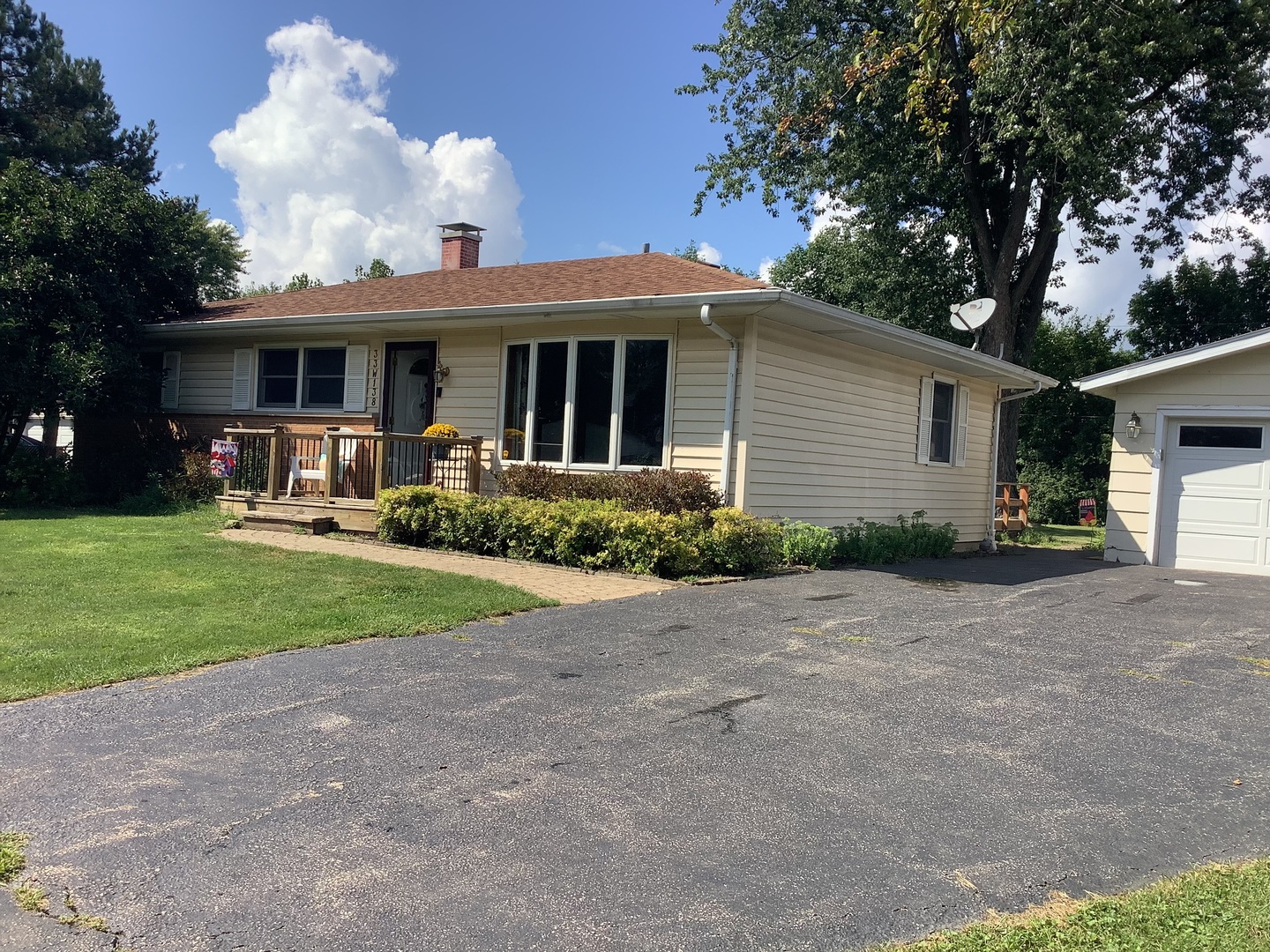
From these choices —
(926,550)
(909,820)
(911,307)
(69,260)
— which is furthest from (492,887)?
(911,307)

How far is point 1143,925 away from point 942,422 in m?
13.1

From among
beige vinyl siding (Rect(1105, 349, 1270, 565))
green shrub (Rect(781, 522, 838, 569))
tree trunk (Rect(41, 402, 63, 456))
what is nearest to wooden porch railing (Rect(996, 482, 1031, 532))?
beige vinyl siding (Rect(1105, 349, 1270, 565))

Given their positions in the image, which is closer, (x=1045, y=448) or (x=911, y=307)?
(x=911, y=307)

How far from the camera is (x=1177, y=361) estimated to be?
1335 cm

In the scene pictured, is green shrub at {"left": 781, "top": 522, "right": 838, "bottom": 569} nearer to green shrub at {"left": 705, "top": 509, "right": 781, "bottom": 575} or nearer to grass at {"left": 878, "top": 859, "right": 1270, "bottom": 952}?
green shrub at {"left": 705, "top": 509, "right": 781, "bottom": 575}

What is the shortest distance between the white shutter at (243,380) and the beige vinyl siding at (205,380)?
6.4 inches

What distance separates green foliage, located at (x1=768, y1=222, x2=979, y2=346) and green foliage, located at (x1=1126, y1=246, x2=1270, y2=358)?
23.7ft

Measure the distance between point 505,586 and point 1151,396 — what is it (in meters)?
10.7

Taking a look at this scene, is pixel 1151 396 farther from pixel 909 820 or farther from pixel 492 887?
pixel 492 887

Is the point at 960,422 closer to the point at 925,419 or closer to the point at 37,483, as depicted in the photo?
the point at 925,419

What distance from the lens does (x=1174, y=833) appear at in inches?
141

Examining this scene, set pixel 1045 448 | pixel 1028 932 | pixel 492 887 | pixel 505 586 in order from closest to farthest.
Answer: pixel 1028 932
pixel 492 887
pixel 505 586
pixel 1045 448

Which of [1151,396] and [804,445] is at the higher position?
[1151,396]

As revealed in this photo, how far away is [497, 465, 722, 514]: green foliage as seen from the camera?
10.5 meters
